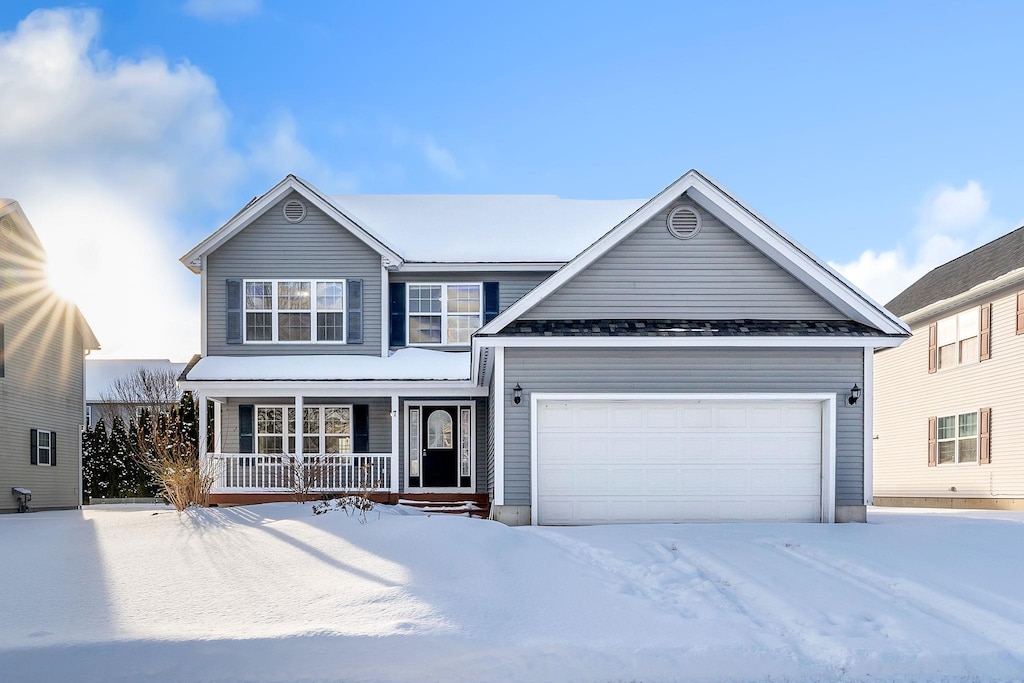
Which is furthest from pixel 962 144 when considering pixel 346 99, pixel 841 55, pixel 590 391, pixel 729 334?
pixel 346 99

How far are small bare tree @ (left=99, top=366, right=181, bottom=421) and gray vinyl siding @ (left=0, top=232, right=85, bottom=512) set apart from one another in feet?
64.7

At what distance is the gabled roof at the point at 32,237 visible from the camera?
20.3 m

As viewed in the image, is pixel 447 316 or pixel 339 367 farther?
pixel 447 316

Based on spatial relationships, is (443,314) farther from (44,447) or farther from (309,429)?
(44,447)

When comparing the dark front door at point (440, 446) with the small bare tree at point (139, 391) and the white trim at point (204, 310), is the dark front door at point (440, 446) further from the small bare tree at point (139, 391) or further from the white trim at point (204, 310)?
the small bare tree at point (139, 391)

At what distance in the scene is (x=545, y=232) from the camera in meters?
19.7

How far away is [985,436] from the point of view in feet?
67.0

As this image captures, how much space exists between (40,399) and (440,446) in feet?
38.5

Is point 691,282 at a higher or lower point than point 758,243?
lower

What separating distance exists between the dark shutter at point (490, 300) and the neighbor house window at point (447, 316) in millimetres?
138

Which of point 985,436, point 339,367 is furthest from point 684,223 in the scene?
point 985,436

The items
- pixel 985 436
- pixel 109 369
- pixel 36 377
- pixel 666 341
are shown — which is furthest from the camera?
pixel 109 369

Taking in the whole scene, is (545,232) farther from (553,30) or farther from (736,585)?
(736,585)

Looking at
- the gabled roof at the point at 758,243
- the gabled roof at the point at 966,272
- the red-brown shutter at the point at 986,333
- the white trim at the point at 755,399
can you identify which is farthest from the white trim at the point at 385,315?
the red-brown shutter at the point at 986,333
